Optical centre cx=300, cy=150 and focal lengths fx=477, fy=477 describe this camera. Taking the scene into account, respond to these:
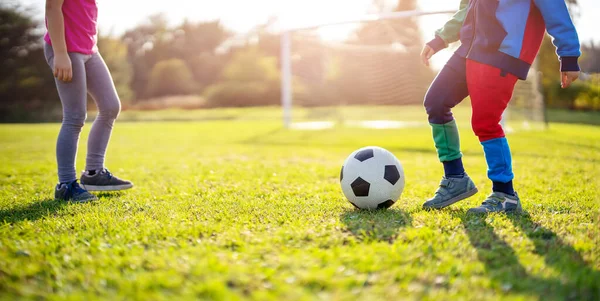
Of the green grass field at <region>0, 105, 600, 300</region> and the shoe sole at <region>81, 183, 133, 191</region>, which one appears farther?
the shoe sole at <region>81, 183, 133, 191</region>

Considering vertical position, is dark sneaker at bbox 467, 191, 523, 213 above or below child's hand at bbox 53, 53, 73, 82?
below

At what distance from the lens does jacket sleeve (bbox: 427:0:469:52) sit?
371 centimetres

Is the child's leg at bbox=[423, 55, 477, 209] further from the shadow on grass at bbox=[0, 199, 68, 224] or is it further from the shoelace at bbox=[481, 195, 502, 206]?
the shadow on grass at bbox=[0, 199, 68, 224]

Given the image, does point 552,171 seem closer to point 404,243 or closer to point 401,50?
point 404,243

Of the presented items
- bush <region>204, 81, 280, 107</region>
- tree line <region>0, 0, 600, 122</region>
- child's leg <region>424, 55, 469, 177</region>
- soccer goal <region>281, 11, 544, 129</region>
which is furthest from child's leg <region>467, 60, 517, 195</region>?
bush <region>204, 81, 280, 107</region>

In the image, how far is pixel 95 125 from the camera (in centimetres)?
436

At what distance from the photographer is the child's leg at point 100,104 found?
4.15 meters

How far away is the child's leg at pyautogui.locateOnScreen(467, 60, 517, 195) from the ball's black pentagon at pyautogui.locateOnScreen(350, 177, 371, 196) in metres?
0.88

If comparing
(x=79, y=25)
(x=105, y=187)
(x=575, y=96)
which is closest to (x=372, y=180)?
(x=105, y=187)

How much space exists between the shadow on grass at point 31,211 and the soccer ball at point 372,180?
222cm

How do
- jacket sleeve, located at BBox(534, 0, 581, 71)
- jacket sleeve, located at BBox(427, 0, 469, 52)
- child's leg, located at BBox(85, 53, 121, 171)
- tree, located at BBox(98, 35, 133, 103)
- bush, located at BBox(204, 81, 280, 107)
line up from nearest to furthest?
1. jacket sleeve, located at BBox(534, 0, 581, 71)
2. jacket sleeve, located at BBox(427, 0, 469, 52)
3. child's leg, located at BBox(85, 53, 121, 171)
4. tree, located at BBox(98, 35, 133, 103)
5. bush, located at BBox(204, 81, 280, 107)

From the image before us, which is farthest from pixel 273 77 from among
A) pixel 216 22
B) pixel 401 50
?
pixel 401 50

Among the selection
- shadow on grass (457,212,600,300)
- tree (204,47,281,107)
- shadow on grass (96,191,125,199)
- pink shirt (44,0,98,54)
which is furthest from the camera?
tree (204,47,281,107)

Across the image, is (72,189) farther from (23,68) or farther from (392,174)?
(23,68)
